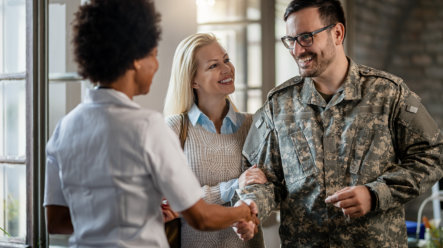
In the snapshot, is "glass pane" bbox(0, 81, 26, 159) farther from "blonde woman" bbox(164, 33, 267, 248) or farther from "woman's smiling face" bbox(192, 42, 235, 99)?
"woman's smiling face" bbox(192, 42, 235, 99)

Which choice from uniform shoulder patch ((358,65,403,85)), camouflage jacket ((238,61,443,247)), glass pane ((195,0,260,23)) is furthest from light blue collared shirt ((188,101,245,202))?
glass pane ((195,0,260,23))

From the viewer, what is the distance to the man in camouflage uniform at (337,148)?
5.26ft

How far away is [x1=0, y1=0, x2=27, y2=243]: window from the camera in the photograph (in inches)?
92.0

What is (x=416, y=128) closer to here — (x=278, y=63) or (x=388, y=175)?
(x=388, y=175)

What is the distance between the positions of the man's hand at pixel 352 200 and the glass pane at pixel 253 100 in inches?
80.3

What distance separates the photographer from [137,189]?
3.59 feet

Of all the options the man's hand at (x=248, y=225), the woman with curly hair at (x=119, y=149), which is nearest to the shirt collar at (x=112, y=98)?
the woman with curly hair at (x=119, y=149)

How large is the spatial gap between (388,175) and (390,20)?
444 cm

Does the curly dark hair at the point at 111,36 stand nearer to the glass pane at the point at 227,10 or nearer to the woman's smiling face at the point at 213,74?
the woman's smiling face at the point at 213,74

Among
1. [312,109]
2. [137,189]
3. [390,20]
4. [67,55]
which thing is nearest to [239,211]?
[137,189]

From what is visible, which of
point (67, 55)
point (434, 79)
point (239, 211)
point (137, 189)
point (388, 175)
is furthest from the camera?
point (434, 79)

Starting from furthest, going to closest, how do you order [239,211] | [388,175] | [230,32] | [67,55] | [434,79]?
[434,79] → [230,32] → [67,55] → [388,175] → [239,211]

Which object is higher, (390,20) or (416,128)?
(390,20)

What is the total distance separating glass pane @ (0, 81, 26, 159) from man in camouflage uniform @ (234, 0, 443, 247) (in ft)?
3.80
